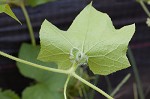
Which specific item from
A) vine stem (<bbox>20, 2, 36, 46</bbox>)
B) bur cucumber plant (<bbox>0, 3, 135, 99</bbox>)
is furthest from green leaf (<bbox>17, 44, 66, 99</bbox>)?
bur cucumber plant (<bbox>0, 3, 135, 99</bbox>)

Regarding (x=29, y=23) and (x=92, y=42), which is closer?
(x=92, y=42)

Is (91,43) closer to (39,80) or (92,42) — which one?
(92,42)

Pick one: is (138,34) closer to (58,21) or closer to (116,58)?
(58,21)

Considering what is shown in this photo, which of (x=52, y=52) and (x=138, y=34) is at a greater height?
(x=52, y=52)

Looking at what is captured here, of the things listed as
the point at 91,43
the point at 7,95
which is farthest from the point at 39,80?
the point at 91,43

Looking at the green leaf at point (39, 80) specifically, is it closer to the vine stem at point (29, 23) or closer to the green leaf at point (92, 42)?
the vine stem at point (29, 23)

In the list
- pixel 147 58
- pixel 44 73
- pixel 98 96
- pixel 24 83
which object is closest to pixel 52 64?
pixel 44 73

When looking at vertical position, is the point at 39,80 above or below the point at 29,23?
below

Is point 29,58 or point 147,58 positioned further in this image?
point 147,58
